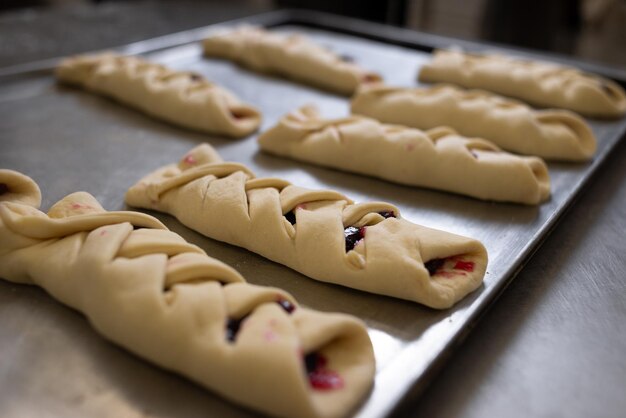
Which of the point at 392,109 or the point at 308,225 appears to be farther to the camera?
the point at 392,109

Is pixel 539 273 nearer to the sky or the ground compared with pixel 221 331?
nearer to the ground

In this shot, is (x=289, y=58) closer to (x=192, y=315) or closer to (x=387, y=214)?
(x=387, y=214)

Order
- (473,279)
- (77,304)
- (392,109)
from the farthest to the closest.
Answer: (392,109) < (473,279) < (77,304)

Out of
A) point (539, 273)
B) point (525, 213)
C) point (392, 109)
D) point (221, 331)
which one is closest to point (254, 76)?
point (392, 109)

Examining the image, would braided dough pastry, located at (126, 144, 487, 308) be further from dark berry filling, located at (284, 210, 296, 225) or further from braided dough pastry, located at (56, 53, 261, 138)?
braided dough pastry, located at (56, 53, 261, 138)

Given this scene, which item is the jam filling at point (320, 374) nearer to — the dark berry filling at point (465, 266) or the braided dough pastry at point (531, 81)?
the dark berry filling at point (465, 266)

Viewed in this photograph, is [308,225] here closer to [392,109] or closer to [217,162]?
[217,162]

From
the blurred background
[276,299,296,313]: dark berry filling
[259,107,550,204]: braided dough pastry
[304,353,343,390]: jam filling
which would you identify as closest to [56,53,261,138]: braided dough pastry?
[259,107,550,204]: braided dough pastry
